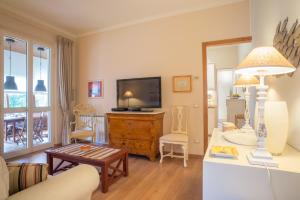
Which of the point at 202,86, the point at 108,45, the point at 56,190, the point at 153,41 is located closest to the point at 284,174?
the point at 56,190

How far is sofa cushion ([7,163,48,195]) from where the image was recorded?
993mm

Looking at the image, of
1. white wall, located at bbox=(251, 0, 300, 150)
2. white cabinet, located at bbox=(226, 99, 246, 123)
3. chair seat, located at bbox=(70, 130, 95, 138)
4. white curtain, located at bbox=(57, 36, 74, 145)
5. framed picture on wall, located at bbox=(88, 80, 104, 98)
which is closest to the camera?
white wall, located at bbox=(251, 0, 300, 150)

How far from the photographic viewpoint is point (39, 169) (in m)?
1.06

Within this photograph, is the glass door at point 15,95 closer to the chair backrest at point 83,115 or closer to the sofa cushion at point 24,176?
the chair backrest at point 83,115

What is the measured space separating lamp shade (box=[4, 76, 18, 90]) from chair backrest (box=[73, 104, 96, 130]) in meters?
1.26

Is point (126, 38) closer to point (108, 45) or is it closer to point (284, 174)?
point (108, 45)

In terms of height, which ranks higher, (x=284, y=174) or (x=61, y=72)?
(x=61, y=72)

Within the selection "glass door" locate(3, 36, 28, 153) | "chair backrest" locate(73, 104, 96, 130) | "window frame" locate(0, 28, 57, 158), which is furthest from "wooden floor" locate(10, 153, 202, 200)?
"glass door" locate(3, 36, 28, 153)

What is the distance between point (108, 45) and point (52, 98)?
6.26 ft

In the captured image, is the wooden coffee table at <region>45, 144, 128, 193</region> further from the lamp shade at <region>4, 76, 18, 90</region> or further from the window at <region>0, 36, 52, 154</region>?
the lamp shade at <region>4, 76, 18, 90</region>

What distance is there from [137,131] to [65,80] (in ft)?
7.98

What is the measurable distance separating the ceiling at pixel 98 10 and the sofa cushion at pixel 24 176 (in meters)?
3.03

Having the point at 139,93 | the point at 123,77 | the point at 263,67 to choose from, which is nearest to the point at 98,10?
the point at 123,77

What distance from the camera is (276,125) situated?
4.23ft
